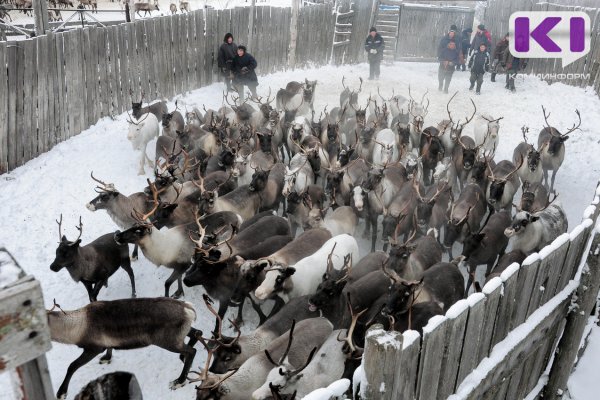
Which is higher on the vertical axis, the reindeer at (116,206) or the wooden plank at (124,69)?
the wooden plank at (124,69)

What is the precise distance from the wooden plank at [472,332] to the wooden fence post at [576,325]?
65.0 inches

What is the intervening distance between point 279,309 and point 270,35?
44.3 ft

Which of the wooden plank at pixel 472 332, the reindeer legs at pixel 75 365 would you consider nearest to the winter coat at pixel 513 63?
the wooden plank at pixel 472 332

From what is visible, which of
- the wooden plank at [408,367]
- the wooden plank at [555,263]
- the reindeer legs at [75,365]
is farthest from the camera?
the reindeer legs at [75,365]

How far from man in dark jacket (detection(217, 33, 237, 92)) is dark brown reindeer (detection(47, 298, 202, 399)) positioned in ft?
35.4

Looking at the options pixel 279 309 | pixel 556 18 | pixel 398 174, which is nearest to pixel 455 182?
pixel 398 174

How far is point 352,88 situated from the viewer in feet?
59.3

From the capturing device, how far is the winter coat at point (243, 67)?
15195 millimetres

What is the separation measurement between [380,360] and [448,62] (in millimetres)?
16026

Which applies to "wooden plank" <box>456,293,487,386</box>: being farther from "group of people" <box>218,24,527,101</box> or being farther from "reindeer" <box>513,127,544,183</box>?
"group of people" <box>218,24,527,101</box>

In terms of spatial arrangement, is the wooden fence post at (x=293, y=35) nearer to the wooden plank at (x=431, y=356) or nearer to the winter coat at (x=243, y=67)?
the winter coat at (x=243, y=67)

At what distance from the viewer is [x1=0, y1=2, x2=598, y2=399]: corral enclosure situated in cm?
351

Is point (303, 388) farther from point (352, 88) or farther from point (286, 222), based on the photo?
point (352, 88)

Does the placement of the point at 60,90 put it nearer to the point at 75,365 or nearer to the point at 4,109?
the point at 4,109
